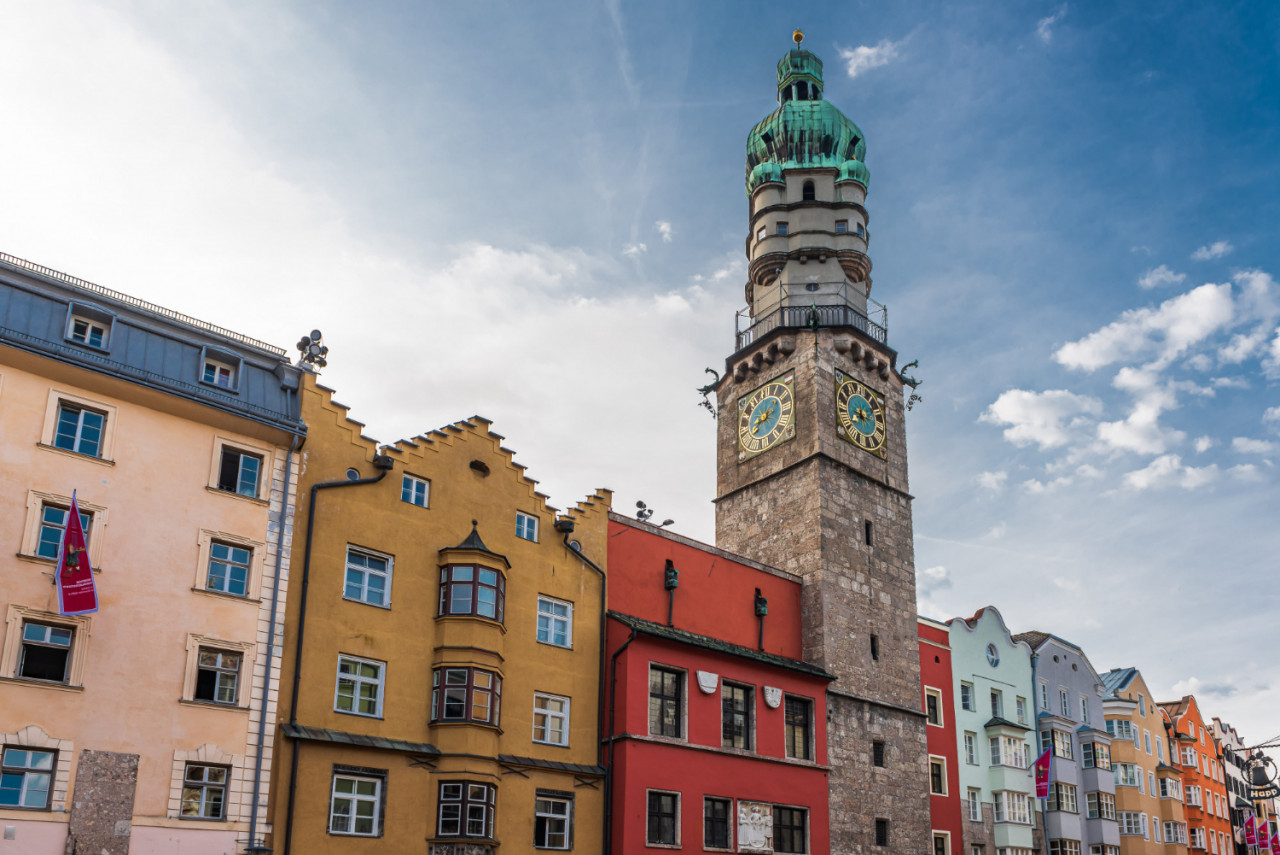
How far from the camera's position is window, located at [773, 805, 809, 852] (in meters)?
34.7

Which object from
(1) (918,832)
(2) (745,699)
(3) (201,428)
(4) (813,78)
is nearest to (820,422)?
(2) (745,699)

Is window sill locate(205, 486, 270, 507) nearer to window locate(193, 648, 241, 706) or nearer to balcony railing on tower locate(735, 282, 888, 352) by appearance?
window locate(193, 648, 241, 706)

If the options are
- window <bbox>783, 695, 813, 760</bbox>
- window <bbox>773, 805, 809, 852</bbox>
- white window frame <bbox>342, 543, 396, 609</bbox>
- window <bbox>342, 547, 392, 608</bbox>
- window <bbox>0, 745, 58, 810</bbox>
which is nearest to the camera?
window <bbox>0, 745, 58, 810</bbox>

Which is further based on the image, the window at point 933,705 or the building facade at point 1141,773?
the building facade at point 1141,773

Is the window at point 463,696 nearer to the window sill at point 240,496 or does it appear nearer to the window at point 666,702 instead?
the window at point 666,702

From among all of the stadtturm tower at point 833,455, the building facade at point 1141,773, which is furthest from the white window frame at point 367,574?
the building facade at point 1141,773

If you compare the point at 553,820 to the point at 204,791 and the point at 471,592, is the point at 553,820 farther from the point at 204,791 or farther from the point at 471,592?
the point at 204,791

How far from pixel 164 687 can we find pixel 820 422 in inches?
1067

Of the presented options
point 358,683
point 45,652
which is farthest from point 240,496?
point 45,652

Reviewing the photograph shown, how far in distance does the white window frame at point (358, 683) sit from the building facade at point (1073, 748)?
103ft

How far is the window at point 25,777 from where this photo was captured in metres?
22.1

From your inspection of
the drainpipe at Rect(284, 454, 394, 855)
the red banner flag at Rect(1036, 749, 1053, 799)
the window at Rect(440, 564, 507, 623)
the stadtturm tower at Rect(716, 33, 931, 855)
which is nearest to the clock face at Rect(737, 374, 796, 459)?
the stadtturm tower at Rect(716, 33, 931, 855)

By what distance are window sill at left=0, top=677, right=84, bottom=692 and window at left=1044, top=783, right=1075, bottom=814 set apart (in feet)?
131

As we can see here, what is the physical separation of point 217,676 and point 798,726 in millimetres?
19552
